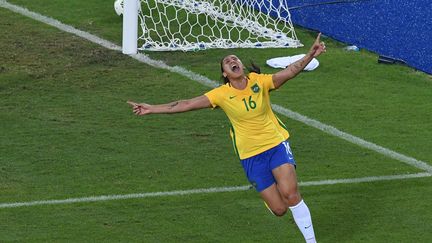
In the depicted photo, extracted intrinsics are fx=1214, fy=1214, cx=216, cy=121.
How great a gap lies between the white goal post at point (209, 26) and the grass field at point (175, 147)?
1.01ft

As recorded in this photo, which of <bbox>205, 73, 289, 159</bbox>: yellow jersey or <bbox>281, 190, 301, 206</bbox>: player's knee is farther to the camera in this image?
<bbox>205, 73, 289, 159</bbox>: yellow jersey

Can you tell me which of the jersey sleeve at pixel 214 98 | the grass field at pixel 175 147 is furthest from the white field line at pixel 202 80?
the jersey sleeve at pixel 214 98

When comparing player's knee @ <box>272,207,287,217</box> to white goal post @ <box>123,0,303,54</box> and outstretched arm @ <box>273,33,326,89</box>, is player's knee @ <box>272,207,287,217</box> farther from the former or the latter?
white goal post @ <box>123,0,303,54</box>

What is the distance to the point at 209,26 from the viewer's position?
18484mm

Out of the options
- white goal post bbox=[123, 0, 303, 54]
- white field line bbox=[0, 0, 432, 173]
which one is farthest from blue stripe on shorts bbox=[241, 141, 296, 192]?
white goal post bbox=[123, 0, 303, 54]

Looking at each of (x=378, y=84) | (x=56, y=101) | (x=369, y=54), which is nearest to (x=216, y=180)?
(x=56, y=101)

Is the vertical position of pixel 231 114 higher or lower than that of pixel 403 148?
higher

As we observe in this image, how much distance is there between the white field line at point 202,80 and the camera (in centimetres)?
1323

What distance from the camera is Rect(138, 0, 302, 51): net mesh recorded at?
58.4 feet

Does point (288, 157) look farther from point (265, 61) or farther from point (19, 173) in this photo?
point (265, 61)

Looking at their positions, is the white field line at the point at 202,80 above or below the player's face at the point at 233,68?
below

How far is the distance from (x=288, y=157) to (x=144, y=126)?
13.4ft

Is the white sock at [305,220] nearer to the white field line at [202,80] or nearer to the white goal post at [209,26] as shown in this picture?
the white field line at [202,80]

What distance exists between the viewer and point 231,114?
10523 mm
